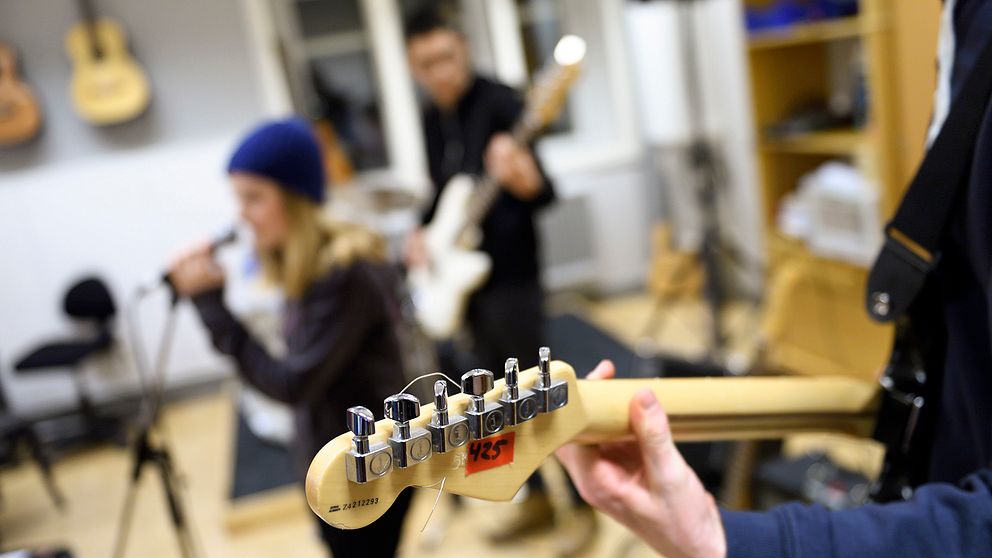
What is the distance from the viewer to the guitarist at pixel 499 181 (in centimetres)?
244

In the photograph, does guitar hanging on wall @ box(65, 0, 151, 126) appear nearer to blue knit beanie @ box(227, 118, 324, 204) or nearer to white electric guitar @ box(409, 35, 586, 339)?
white electric guitar @ box(409, 35, 586, 339)

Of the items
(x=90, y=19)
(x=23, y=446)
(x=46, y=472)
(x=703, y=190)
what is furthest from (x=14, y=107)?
(x=703, y=190)

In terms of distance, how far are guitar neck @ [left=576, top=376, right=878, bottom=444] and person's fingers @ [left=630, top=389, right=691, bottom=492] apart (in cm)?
2

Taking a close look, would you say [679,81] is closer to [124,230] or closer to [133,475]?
[124,230]

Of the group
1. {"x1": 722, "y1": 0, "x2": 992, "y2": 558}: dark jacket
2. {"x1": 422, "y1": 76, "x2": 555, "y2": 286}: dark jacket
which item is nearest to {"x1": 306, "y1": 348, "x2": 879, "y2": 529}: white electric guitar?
{"x1": 722, "y1": 0, "x2": 992, "y2": 558}: dark jacket

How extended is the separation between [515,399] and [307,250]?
3.57 feet

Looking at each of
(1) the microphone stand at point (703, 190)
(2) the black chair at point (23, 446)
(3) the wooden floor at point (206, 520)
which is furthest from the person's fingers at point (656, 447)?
(1) the microphone stand at point (703, 190)

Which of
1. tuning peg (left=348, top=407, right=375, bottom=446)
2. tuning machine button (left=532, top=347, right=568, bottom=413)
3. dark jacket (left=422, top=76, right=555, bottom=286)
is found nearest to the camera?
tuning peg (left=348, top=407, right=375, bottom=446)

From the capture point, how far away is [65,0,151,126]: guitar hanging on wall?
389 centimetres

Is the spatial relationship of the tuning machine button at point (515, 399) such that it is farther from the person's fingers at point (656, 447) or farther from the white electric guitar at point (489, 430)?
the person's fingers at point (656, 447)

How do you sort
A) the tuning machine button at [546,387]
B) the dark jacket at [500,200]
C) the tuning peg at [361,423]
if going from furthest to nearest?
the dark jacket at [500,200]
the tuning machine button at [546,387]
the tuning peg at [361,423]

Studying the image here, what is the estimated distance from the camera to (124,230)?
411 centimetres

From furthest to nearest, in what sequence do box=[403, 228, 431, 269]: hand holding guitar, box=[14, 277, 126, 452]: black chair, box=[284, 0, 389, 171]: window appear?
1. box=[284, 0, 389, 171]: window
2. box=[14, 277, 126, 452]: black chair
3. box=[403, 228, 431, 269]: hand holding guitar

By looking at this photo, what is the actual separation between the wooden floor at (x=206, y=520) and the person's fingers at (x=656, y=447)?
4.63 feet
